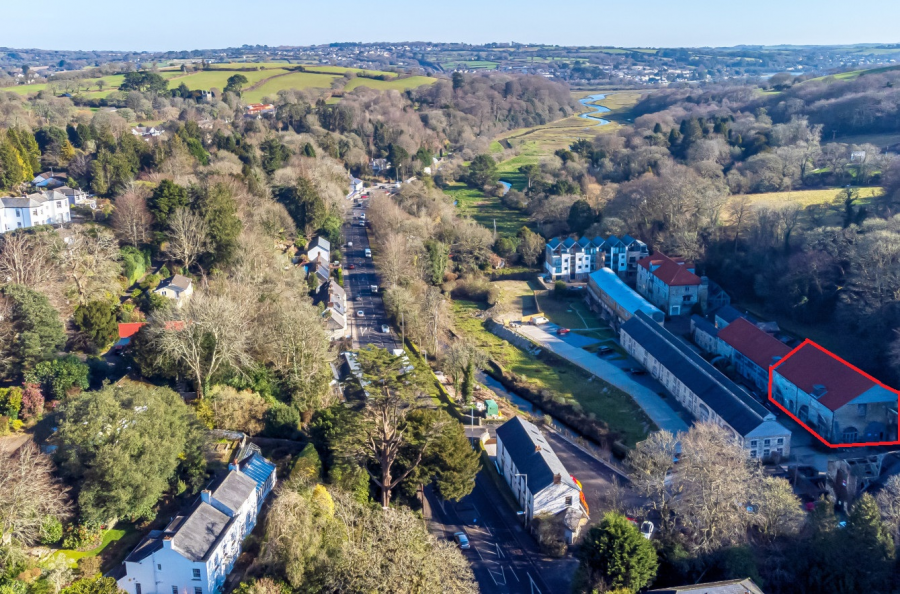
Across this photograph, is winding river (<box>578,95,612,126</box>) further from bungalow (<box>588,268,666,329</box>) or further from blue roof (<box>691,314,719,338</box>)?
blue roof (<box>691,314,719,338</box>)

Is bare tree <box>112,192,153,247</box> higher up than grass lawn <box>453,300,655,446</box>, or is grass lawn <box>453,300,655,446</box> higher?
bare tree <box>112,192,153,247</box>

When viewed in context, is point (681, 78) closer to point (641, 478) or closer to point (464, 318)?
point (464, 318)

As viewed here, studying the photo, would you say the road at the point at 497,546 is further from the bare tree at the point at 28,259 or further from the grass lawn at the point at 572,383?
the bare tree at the point at 28,259

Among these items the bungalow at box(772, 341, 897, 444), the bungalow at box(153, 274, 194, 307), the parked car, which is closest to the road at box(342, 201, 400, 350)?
the bungalow at box(153, 274, 194, 307)

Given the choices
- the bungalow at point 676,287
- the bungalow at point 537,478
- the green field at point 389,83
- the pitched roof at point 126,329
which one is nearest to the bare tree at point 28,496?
the pitched roof at point 126,329

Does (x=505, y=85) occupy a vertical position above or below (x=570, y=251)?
above

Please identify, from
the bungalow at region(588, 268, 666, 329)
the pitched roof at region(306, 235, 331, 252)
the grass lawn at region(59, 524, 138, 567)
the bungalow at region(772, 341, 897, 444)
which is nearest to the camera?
the grass lawn at region(59, 524, 138, 567)

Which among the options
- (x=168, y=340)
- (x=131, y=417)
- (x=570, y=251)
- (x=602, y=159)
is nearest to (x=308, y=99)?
(x=602, y=159)
